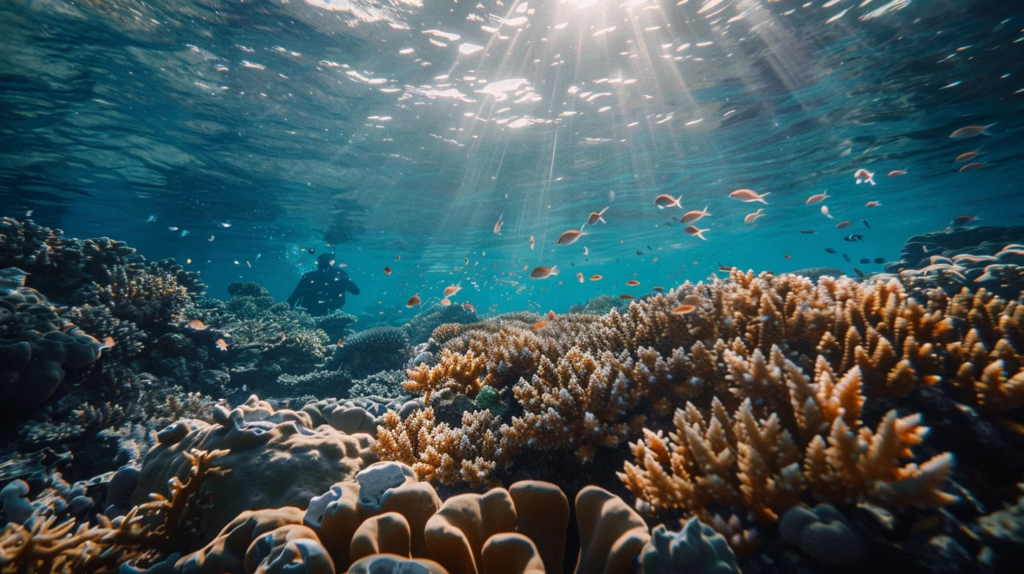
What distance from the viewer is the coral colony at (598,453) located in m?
1.87

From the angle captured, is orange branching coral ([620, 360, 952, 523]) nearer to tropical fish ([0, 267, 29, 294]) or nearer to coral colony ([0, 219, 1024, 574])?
coral colony ([0, 219, 1024, 574])

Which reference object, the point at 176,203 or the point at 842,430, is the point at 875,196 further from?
the point at 176,203

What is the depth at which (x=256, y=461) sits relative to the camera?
3.54m

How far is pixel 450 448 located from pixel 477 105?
43.5 ft

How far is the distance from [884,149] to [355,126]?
2705cm

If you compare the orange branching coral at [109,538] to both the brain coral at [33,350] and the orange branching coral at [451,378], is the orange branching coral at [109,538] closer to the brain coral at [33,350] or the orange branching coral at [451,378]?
the orange branching coral at [451,378]

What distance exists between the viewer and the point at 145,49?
34.4ft

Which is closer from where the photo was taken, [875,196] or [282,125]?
[282,125]

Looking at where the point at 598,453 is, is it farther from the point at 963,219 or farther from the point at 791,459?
the point at 963,219

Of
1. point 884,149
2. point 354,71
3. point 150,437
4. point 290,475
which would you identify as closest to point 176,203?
point 354,71

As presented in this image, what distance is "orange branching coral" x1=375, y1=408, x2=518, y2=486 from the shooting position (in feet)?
11.0

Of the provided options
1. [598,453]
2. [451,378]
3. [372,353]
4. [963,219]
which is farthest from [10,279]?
[963,219]

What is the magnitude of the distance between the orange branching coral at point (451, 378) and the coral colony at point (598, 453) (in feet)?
0.10

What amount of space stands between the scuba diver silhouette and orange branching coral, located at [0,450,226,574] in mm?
18793
